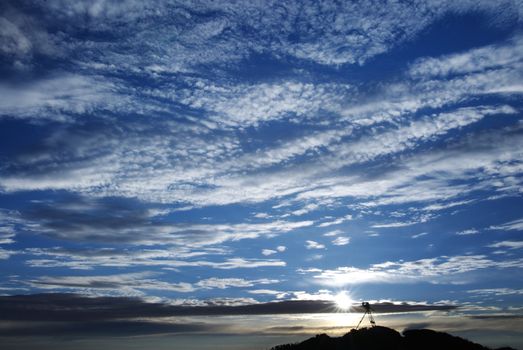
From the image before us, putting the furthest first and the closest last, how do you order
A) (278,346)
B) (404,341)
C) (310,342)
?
(278,346)
(310,342)
(404,341)

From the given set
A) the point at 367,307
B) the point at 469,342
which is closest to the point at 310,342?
the point at 367,307

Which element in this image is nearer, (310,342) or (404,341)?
(404,341)

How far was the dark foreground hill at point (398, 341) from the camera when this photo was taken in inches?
3531

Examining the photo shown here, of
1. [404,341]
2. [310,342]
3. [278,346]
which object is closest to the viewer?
[404,341]

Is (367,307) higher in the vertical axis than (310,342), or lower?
higher

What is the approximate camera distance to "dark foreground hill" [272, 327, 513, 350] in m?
89.7

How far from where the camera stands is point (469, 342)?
92.6 meters

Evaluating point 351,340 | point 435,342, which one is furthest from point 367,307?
point 435,342

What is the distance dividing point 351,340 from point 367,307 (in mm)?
7913

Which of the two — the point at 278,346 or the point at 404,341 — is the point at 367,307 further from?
the point at 278,346

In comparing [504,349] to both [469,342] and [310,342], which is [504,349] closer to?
[469,342]

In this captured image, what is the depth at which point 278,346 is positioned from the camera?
115750 mm

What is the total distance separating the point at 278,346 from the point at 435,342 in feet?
128

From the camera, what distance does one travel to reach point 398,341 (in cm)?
9056
